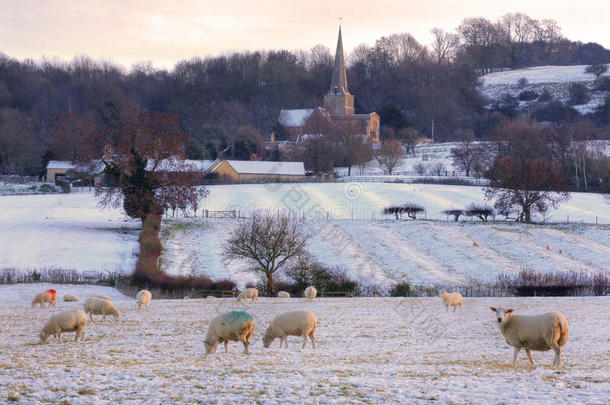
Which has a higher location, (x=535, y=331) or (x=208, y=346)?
(x=535, y=331)

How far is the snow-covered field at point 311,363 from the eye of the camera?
13234 millimetres

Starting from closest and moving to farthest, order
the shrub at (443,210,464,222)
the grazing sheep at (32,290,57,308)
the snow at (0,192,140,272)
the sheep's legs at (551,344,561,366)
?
the sheep's legs at (551,344,561,366)
the grazing sheep at (32,290,57,308)
the snow at (0,192,140,272)
the shrub at (443,210,464,222)

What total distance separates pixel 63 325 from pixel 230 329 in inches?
227

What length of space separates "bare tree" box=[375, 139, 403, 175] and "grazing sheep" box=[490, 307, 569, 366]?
9932 centimetres

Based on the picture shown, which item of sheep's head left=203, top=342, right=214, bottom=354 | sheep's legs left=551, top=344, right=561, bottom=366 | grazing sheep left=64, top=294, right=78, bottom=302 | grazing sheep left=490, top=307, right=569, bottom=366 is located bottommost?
grazing sheep left=64, top=294, right=78, bottom=302

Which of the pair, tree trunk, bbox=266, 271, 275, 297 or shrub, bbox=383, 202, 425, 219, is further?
shrub, bbox=383, 202, 425, 219

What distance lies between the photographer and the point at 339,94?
175500 millimetres

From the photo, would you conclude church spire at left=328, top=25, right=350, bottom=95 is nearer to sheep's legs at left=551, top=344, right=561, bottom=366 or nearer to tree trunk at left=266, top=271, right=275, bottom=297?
tree trunk at left=266, top=271, right=275, bottom=297

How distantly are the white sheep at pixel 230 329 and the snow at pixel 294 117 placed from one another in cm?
14365

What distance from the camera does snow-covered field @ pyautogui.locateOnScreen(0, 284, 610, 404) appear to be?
43.4ft

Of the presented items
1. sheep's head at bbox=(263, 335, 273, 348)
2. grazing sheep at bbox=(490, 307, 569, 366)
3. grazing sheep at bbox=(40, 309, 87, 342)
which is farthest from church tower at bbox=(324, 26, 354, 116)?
grazing sheep at bbox=(490, 307, 569, 366)

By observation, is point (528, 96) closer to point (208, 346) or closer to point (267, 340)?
point (267, 340)

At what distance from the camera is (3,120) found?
130250 mm

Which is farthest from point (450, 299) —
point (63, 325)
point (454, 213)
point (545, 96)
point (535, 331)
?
point (545, 96)
